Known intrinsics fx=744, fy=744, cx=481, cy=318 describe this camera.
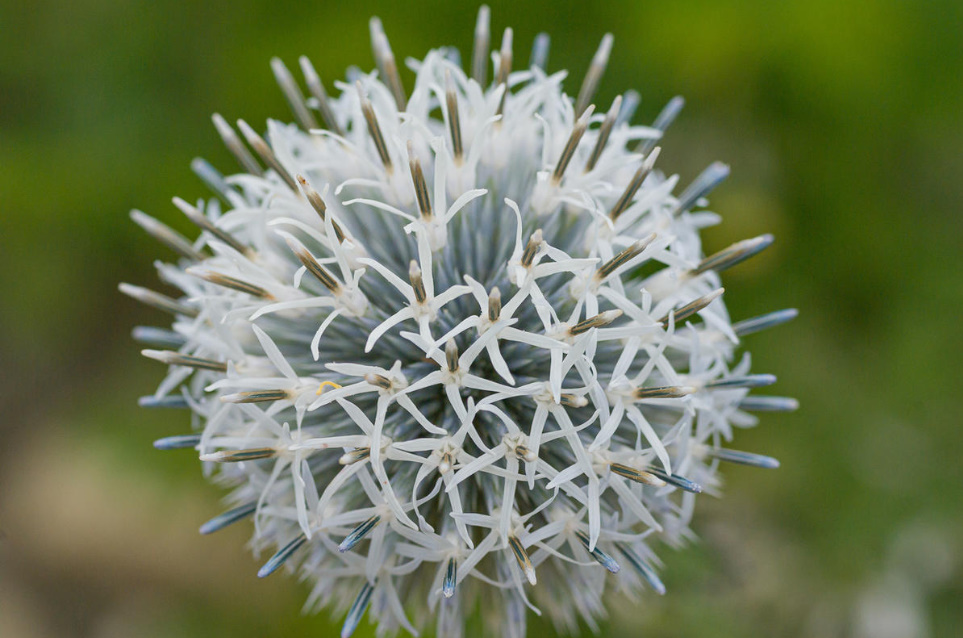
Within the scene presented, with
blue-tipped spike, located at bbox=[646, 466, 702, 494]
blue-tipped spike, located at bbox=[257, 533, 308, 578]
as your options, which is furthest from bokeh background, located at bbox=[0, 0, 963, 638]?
blue-tipped spike, located at bbox=[257, 533, 308, 578]

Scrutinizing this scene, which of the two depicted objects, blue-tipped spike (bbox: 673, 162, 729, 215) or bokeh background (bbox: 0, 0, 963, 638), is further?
bokeh background (bbox: 0, 0, 963, 638)

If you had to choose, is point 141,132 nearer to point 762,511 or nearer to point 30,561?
point 30,561

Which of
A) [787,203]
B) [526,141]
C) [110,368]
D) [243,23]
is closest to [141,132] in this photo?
[243,23]

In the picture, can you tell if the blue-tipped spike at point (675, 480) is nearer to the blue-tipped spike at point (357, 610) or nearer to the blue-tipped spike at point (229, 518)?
the blue-tipped spike at point (357, 610)

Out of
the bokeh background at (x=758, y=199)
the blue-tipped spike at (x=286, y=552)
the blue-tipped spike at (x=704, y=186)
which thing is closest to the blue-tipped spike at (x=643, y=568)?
the blue-tipped spike at (x=286, y=552)

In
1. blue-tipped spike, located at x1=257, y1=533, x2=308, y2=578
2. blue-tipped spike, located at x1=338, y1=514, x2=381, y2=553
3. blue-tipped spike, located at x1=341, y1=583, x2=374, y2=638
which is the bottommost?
blue-tipped spike, located at x1=341, y1=583, x2=374, y2=638

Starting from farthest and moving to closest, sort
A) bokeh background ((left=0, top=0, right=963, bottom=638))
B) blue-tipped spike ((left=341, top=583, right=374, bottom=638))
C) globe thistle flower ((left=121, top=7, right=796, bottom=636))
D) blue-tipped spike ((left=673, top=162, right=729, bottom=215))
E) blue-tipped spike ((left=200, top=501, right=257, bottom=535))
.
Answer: bokeh background ((left=0, top=0, right=963, bottom=638)) → blue-tipped spike ((left=673, top=162, right=729, bottom=215)) → blue-tipped spike ((left=200, top=501, right=257, bottom=535)) → blue-tipped spike ((left=341, top=583, right=374, bottom=638)) → globe thistle flower ((left=121, top=7, right=796, bottom=636))

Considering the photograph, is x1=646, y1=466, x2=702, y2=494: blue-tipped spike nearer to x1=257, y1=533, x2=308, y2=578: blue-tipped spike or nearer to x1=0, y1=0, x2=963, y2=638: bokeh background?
x1=257, y1=533, x2=308, y2=578: blue-tipped spike
